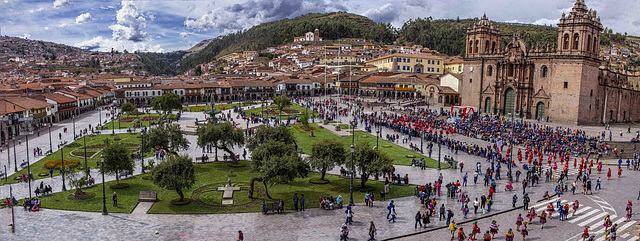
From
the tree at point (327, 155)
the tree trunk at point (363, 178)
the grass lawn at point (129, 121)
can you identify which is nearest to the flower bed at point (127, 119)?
the grass lawn at point (129, 121)

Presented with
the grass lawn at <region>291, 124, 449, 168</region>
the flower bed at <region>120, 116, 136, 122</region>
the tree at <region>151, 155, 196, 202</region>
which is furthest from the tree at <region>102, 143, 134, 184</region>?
the flower bed at <region>120, 116, 136, 122</region>

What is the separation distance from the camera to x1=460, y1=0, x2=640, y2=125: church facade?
155ft

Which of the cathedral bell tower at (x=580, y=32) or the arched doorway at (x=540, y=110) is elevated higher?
the cathedral bell tower at (x=580, y=32)

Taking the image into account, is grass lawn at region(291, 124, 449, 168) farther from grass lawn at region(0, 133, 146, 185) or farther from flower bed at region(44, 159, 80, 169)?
flower bed at region(44, 159, 80, 169)

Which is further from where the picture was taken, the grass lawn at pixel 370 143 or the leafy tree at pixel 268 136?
the grass lawn at pixel 370 143

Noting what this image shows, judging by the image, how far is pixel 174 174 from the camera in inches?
745

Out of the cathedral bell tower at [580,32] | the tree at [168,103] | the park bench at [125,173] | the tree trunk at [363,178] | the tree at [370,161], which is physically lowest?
the park bench at [125,173]

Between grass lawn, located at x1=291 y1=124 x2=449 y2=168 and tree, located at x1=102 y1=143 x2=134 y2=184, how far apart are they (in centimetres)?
1229

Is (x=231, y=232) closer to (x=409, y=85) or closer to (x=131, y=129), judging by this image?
(x=131, y=129)

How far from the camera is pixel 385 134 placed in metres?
39.6

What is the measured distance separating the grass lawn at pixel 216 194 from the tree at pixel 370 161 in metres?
1.22

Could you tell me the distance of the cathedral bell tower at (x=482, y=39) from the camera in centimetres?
5906

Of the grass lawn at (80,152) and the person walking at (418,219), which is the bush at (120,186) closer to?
the grass lawn at (80,152)

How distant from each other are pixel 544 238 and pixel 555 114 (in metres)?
39.2
